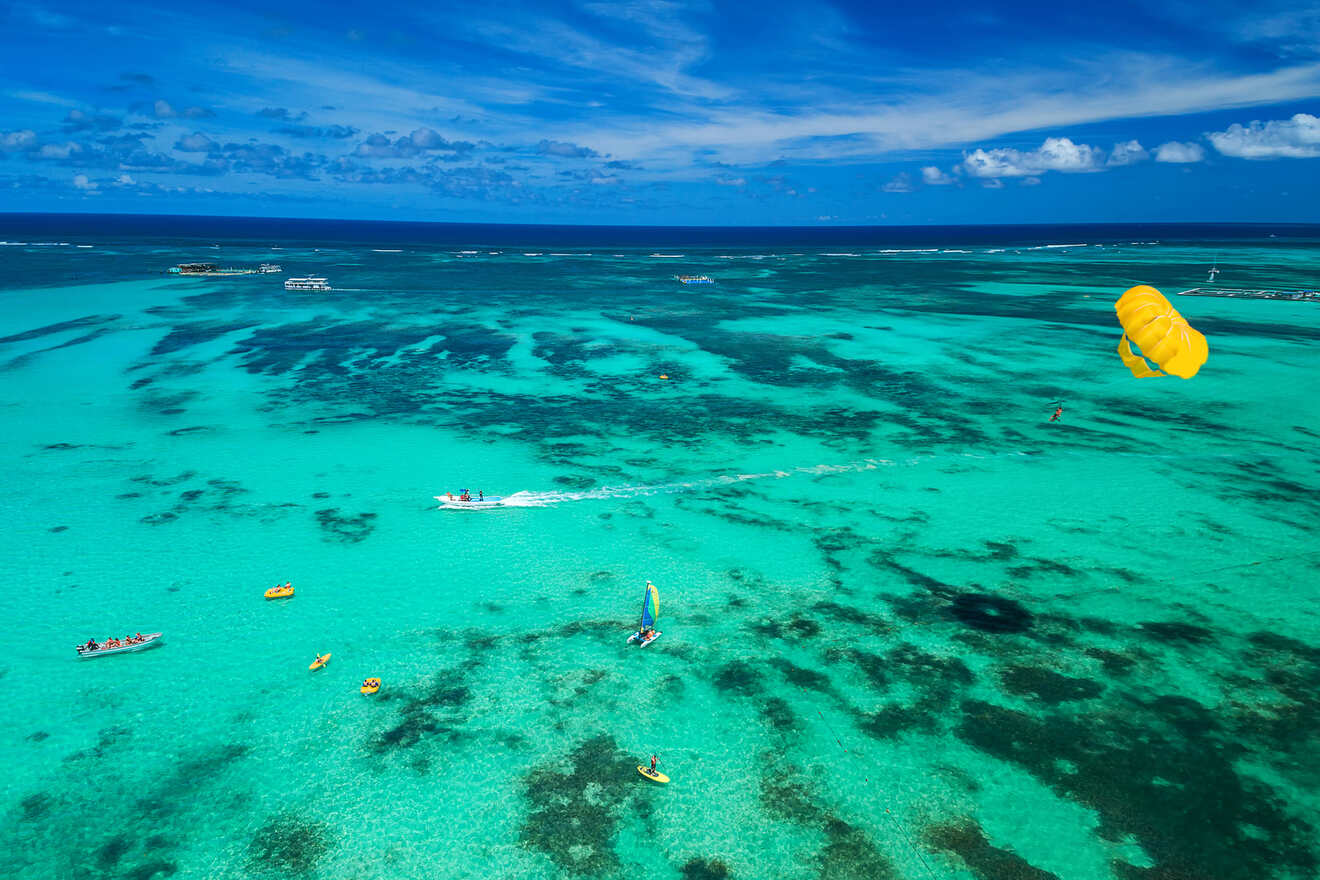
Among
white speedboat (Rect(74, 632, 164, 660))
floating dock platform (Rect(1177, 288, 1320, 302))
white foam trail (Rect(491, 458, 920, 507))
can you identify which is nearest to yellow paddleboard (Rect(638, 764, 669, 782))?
white speedboat (Rect(74, 632, 164, 660))

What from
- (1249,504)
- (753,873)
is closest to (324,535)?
(753,873)

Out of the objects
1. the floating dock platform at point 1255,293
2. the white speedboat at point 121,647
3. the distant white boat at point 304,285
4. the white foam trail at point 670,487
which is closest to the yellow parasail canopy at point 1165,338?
the white foam trail at point 670,487

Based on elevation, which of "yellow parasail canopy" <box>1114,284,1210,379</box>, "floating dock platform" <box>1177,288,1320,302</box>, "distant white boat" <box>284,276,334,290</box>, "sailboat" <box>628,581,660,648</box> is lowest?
"sailboat" <box>628,581,660,648</box>

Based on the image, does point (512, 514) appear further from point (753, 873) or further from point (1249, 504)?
point (1249, 504)

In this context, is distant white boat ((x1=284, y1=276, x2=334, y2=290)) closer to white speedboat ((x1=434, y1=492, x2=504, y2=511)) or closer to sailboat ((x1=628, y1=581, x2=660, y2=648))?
white speedboat ((x1=434, y1=492, x2=504, y2=511))

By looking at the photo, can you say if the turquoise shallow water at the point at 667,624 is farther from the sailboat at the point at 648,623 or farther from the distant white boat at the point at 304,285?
the distant white boat at the point at 304,285

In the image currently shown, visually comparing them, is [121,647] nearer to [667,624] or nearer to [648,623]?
[648,623]
